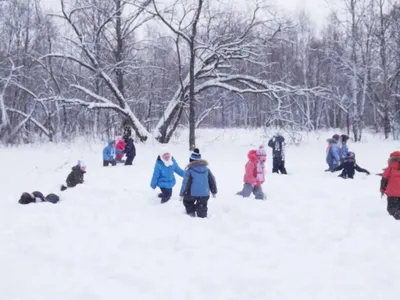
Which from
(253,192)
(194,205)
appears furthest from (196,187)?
(253,192)

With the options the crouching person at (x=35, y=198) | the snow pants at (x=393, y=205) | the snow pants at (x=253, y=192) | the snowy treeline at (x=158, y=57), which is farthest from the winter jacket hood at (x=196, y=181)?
the snowy treeline at (x=158, y=57)

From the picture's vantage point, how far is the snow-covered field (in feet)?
14.1

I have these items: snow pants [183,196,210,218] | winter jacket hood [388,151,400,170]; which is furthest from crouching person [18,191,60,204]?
winter jacket hood [388,151,400,170]

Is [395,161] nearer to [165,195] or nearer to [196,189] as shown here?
[196,189]

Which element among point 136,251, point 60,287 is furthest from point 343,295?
point 60,287

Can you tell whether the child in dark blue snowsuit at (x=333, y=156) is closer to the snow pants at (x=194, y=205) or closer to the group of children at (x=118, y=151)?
the group of children at (x=118, y=151)

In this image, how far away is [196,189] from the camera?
288 inches

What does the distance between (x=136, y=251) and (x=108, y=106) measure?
17601 mm

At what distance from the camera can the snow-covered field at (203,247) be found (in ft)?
14.1

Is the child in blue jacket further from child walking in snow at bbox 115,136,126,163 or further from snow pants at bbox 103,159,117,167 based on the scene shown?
child walking in snow at bbox 115,136,126,163

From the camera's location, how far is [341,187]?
977 centimetres

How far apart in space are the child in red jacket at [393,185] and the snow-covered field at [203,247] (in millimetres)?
285

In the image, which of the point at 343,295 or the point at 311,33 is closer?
the point at 343,295

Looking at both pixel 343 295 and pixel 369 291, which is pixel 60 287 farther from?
pixel 369 291
